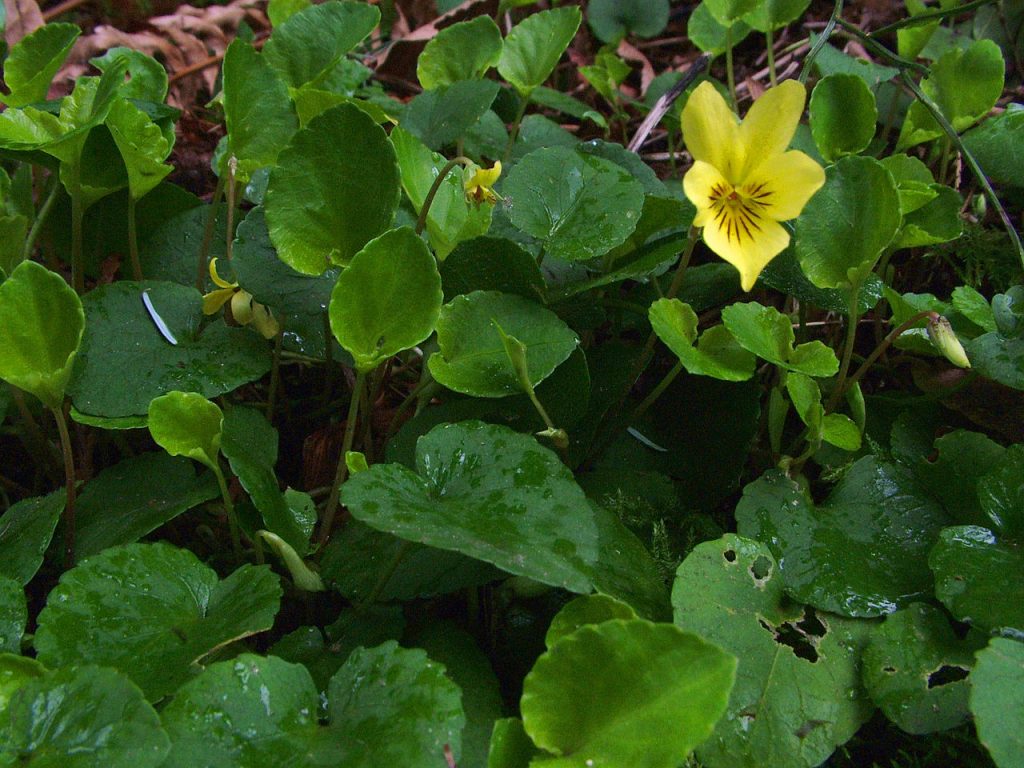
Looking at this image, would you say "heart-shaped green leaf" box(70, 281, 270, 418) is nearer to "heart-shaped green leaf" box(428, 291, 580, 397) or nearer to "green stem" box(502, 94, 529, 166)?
"heart-shaped green leaf" box(428, 291, 580, 397)

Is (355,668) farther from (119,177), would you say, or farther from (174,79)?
(174,79)

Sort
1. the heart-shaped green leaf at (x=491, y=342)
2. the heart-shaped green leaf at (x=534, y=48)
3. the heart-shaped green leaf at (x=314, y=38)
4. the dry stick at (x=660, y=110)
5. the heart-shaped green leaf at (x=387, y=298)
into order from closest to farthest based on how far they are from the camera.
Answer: the heart-shaped green leaf at (x=387, y=298) < the heart-shaped green leaf at (x=491, y=342) < the heart-shaped green leaf at (x=314, y=38) < the heart-shaped green leaf at (x=534, y=48) < the dry stick at (x=660, y=110)

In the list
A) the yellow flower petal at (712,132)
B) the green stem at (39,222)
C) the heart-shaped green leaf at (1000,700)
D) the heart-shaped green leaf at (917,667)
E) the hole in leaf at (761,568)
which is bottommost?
the heart-shaped green leaf at (917,667)

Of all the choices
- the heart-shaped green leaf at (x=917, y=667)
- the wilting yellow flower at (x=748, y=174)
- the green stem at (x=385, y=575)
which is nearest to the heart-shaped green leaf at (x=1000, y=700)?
the heart-shaped green leaf at (x=917, y=667)

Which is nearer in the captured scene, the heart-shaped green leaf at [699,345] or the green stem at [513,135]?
the heart-shaped green leaf at [699,345]

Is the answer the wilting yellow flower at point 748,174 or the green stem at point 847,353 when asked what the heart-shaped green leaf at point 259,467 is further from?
the green stem at point 847,353

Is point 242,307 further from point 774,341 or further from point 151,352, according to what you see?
point 774,341

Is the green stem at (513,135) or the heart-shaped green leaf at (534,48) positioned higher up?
the heart-shaped green leaf at (534,48)

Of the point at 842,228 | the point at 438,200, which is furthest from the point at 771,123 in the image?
the point at 438,200
